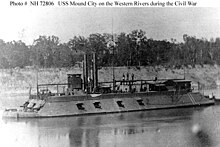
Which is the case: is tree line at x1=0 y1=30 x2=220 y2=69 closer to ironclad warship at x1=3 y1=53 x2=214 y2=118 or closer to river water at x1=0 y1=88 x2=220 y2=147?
ironclad warship at x1=3 y1=53 x2=214 y2=118

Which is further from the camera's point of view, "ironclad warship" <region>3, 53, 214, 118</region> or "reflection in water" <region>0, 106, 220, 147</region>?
"ironclad warship" <region>3, 53, 214, 118</region>

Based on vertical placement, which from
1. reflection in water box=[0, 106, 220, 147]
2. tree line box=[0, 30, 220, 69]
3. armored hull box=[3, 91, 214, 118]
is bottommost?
reflection in water box=[0, 106, 220, 147]

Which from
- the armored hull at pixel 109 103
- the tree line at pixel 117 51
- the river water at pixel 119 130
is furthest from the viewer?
the tree line at pixel 117 51

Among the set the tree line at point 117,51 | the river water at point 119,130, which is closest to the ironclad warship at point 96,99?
the river water at point 119,130

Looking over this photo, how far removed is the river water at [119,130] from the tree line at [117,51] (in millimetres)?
12127

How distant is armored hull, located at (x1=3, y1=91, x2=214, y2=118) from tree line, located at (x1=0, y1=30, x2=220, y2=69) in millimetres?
9768

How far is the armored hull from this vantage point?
19.2 meters

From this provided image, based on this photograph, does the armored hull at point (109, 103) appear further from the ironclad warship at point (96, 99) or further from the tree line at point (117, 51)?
the tree line at point (117, 51)

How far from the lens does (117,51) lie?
116ft

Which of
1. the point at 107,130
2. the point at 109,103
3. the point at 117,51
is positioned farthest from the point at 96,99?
the point at 117,51

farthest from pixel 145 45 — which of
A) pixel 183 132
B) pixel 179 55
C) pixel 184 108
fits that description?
pixel 183 132

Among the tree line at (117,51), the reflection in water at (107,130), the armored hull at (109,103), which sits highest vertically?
the tree line at (117,51)

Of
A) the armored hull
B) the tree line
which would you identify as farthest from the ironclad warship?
the tree line

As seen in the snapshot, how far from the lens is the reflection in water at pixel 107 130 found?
551 inches
